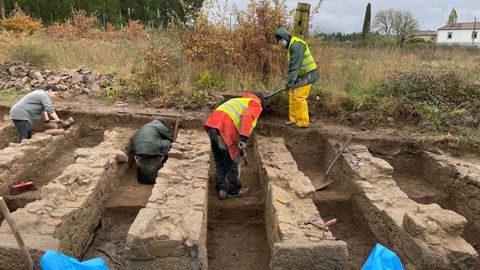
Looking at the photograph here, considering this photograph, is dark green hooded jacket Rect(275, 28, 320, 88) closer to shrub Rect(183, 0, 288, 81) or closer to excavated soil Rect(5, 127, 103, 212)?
shrub Rect(183, 0, 288, 81)

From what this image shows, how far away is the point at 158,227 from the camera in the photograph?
12.3ft

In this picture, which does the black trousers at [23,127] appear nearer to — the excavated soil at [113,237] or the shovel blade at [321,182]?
the excavated soil at [113,237]

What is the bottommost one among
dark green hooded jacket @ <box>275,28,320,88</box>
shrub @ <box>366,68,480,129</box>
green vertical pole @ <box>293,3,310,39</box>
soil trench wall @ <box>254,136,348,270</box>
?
soil trench wall @ <box>254,136,348,270</box>

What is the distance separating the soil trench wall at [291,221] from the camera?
141 inches

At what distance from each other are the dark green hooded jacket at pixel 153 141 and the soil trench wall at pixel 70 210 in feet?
0.91

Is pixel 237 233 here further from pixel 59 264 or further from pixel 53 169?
pixel 53 169

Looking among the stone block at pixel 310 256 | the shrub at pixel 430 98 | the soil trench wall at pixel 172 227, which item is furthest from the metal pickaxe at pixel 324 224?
the shrub at pixel 430 98

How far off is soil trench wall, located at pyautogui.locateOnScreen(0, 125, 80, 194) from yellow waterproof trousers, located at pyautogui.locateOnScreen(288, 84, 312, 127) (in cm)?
397

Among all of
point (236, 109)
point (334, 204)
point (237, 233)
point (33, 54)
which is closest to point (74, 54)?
point (33, 54)

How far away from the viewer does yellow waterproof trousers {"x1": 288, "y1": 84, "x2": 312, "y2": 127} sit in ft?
23.0

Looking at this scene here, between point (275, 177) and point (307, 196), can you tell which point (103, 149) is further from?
point (307, 196)

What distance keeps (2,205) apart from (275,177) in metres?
3.06

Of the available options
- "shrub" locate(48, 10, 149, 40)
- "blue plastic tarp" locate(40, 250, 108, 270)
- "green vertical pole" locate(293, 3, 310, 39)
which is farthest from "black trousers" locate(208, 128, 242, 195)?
"shrub" locate(48, 10, 149, 40)

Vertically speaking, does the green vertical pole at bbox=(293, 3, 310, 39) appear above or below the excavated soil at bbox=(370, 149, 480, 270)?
above
